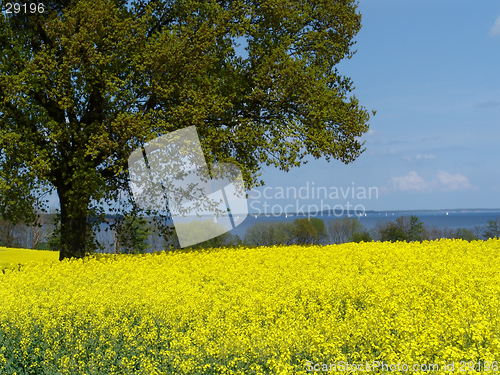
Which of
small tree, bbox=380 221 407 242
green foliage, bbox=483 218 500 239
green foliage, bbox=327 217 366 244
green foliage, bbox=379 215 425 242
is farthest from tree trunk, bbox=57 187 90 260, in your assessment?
green foliage, bbox=483 218 500 239

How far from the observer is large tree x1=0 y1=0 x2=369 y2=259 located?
12.4 meters

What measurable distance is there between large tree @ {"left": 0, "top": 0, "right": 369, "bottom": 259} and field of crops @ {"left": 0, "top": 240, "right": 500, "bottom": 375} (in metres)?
3.88

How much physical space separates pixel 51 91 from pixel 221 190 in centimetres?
561

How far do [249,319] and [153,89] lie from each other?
8.50 m

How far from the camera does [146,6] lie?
14500 millimetres

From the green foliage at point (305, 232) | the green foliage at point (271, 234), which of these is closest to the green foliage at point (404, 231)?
the green foliage at point (305, 232)

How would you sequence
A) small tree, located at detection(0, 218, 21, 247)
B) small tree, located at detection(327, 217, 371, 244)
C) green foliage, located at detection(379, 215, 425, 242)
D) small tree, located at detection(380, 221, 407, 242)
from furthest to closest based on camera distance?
small tree, located at detection(0, 218, 21, 247)
small tree, located at detection(327, 217, 371, 244)
small tree, located at detection(380, 221, 407, 242)
green foliage, located at detection(379, 215, 425, 242)

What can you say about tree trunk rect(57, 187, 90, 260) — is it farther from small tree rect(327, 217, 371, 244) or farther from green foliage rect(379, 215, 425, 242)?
small tree rect(327, 217, 371, 244)

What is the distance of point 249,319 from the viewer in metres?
6.34

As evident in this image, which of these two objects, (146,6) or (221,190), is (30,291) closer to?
(221,190)

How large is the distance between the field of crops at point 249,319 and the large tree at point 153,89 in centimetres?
388

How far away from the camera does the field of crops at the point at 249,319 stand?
524 centimetres

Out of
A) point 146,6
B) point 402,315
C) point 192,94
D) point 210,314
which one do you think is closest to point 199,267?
point 210,314

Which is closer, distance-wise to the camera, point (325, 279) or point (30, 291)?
point (325, 279)
